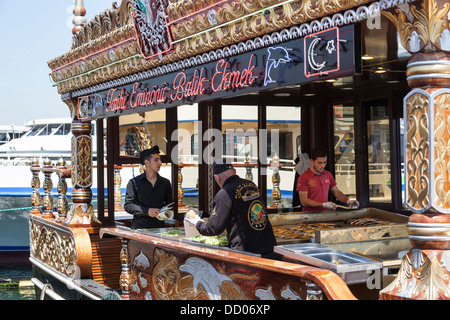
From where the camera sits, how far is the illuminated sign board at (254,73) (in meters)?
4.29

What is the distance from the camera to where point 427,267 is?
3.71m

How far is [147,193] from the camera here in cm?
758

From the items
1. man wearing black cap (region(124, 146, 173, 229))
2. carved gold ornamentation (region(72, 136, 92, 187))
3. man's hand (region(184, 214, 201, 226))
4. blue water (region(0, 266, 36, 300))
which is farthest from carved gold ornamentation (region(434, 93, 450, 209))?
blue water (region(0, 266, 36, 300))

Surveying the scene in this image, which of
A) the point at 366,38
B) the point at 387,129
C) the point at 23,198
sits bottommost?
the point at 23,198

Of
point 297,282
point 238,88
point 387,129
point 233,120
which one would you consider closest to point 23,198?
point 233,120

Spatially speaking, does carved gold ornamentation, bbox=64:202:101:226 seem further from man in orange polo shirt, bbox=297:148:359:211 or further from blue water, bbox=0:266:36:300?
blue water, bbox=0:266:36:300

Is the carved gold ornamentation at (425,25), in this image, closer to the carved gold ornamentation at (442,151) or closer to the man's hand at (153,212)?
the carved gold ornamentation at (442,151)

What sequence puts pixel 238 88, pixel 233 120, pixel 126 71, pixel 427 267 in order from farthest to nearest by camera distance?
pixel 233 120 → pixel 126 71 → pixel 238 88 → pixel 427 267

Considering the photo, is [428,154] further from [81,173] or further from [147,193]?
[81,173]

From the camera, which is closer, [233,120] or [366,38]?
[366,38]

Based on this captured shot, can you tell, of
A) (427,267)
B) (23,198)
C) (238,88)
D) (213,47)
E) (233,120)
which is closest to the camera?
(427,267)

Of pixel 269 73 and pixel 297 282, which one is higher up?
pixel 269 73
